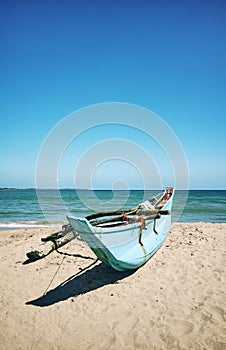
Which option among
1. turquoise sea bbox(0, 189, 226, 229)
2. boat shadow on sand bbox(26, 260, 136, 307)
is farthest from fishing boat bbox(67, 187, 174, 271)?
turquoise sea bbox(0, 189, 226, 229)

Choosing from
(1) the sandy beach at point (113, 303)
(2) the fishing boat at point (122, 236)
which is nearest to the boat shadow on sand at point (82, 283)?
(1) the sandy beach at point (113, 303)

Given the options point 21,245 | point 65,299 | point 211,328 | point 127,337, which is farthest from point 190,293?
point 21,245

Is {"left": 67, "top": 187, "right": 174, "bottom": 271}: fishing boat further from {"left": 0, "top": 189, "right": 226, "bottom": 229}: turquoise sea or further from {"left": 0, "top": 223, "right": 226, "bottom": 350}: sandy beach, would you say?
{"left": 0, "top": 189, "right": 226, "bottom": 229}: turquoise sea

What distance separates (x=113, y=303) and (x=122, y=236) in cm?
133

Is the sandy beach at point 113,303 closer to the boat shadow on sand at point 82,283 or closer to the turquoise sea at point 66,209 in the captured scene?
the boat shadow on sand at point 82,283

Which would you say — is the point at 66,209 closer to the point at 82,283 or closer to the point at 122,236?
the point at 82,283

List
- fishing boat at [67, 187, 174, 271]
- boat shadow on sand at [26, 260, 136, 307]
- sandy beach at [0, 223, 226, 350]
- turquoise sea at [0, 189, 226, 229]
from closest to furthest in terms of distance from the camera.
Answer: sandy beach at [0, 223, 226, 350], fishing boat at [67, 187, 174, 271], boat shadow on sand at [26, 260, 136, 307], turquoise sea at [0, 189, 226, 229]

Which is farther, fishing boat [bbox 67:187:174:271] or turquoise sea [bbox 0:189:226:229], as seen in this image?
turquoise sea [bbox 0:189:226:229]

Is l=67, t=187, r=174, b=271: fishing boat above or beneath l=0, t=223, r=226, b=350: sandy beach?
above

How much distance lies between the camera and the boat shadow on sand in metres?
4.91

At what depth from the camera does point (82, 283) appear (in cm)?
555

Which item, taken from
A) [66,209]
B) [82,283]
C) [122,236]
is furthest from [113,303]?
[66,209]

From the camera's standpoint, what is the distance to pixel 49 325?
13.2ft

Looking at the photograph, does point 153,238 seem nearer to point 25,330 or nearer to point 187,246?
point 187,246
